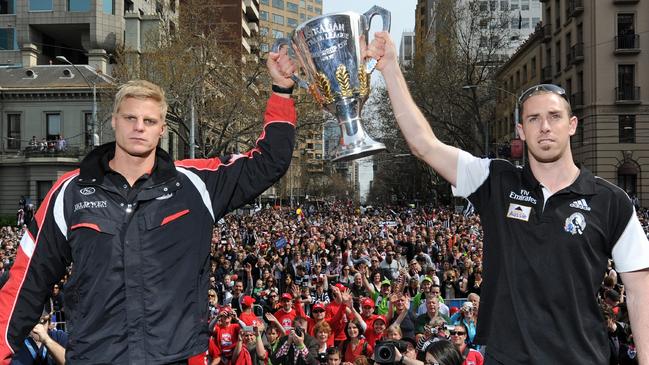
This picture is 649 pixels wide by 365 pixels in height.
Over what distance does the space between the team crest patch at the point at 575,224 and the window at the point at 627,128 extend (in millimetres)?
39071

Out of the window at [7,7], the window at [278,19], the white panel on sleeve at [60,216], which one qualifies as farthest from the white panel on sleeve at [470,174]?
the window at [278,19]

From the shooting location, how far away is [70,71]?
47.3m

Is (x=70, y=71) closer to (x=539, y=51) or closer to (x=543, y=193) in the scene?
(x=539, y=51)

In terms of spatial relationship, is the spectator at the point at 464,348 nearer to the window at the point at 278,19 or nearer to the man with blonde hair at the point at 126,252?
the man with blonde hair at the point at 126,252

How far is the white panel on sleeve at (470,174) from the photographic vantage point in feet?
9.77

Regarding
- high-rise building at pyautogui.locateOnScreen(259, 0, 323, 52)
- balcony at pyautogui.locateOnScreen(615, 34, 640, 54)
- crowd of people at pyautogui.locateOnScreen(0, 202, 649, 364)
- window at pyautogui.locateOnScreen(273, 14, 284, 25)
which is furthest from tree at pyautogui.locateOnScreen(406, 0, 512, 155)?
window at pyautogui.locateOnScreen(273, 14, 284, 25)

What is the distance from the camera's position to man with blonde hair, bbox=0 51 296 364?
8.45ft

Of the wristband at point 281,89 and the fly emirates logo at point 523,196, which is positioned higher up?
the wristband at point 281,89

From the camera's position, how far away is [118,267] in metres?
2.60

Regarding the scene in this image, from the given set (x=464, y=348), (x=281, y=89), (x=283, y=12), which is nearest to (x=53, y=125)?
(x=464, y=348)

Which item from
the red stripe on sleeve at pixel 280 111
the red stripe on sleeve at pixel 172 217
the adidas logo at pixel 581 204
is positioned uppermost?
the red stripe on sleeve at pixel 280 111

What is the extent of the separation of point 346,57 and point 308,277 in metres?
10.9

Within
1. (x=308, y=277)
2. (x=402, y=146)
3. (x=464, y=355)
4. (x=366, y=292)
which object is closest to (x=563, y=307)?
(x=464, y=355)

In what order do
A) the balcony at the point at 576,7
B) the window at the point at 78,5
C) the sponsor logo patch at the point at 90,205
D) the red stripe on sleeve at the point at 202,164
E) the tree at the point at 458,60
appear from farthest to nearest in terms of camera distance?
1. the window at the point at 78,5
2. the balcony at the point at 576,7
3. the tree at the point at 458,60
4. the red stripe on sleeve at the point at 202,164
5. the sponsor logo patch at the point at 90,205
